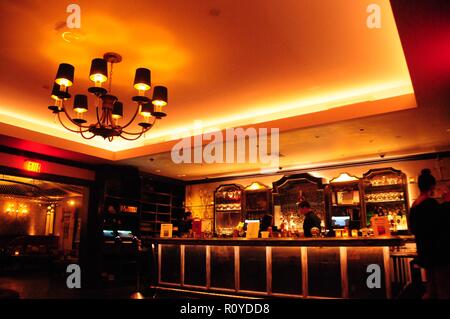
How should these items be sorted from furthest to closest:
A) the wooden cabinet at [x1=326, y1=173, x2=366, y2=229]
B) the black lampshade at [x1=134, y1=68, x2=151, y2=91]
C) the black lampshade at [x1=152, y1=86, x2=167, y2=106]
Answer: the wooden cabinet at [x1=326, y1=173, x2=366, y2=229] → the black lampshade at [x1=152, y1=86, x2=167, y2=106] → the black lampshade at [x1=134, y1=68, x2=151, y2=91]

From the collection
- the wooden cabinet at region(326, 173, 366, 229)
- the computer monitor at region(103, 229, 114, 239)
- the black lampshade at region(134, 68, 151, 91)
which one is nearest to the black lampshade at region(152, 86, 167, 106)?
the black lampshade at region(134, 68, 151, 91)

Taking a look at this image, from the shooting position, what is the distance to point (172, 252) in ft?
22.8

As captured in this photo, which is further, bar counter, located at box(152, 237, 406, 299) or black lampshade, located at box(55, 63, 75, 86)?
bar counter, located at box(152, 237, 406, 299)

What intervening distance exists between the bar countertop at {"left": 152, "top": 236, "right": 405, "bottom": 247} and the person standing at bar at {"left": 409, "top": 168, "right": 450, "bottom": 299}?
154 centimetres

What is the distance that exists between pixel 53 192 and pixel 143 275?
5.40 m

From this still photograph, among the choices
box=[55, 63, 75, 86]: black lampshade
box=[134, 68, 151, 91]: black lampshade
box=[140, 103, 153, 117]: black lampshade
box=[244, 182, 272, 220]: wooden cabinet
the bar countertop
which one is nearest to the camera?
box=[55, 63, 75, 86]: black lampshade

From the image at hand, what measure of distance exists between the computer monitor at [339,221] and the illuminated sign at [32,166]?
22.6ft

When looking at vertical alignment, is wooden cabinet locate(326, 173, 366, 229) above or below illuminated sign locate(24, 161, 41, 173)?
below

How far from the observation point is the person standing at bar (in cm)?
308

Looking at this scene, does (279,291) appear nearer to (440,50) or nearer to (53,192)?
(440,50)

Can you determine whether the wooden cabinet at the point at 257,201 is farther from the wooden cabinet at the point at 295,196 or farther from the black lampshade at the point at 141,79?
the black lampshade at the point at 141,79

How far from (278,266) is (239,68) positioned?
312cm

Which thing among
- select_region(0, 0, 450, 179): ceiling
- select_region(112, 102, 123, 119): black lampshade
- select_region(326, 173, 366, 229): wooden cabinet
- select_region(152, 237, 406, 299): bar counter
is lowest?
select_region(152, 237, 406, 299): bar counter

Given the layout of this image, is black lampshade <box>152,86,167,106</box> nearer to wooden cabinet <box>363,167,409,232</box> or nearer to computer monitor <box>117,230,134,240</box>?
computer monitor <box>117,230,134,240</box>
